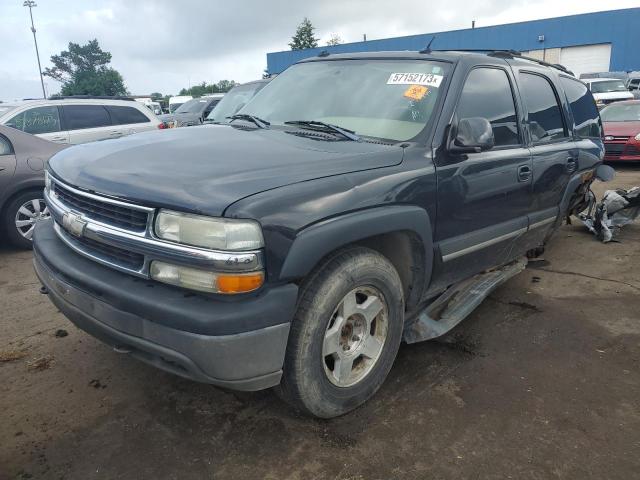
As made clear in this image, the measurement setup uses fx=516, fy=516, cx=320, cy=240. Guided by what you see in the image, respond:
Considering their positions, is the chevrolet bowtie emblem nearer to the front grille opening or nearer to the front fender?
the front grille opening

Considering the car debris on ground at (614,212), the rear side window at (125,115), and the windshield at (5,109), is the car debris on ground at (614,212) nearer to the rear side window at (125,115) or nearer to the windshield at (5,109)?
the rear side window at (125,115)

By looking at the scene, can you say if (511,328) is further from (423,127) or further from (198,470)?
(198,470)

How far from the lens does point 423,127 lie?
2.95 meters

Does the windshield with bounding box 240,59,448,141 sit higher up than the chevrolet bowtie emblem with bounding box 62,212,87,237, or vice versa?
the windshield with bounding box 240,59,448,141

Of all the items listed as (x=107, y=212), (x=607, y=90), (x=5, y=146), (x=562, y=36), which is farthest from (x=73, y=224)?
(x=562, y=36)

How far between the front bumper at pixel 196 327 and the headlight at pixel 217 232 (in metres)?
0.22

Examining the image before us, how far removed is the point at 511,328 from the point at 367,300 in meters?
1.67

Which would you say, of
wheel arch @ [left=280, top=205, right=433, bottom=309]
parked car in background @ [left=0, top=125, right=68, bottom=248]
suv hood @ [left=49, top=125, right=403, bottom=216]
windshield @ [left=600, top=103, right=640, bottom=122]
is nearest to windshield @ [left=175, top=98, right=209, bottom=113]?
parked car in background @ [left=0, top=125, right=68, bottom=248]

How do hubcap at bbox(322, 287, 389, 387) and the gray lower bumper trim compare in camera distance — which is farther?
hubcap at bbox(322, 287, 389, 387)

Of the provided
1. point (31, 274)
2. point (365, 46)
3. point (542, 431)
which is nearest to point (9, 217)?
point (31, 274)

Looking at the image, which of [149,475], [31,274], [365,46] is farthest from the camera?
[365,46]

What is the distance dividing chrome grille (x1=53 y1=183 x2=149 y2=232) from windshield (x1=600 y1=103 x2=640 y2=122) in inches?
486

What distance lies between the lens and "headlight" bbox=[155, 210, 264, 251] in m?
2.02

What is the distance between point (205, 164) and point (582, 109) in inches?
159
